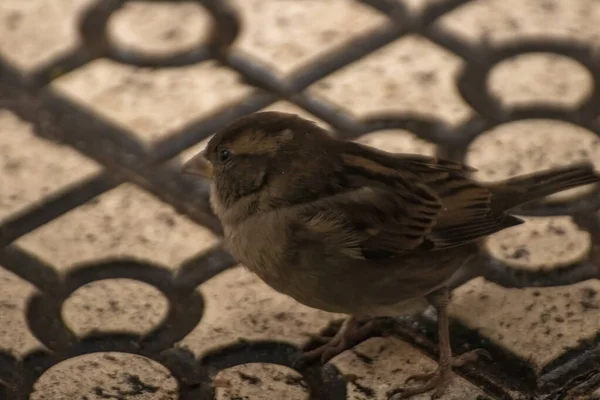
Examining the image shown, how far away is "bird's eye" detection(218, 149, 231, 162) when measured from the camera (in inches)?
103

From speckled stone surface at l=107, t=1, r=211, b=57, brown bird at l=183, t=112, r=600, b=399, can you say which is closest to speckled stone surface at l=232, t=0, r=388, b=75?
speckled stone surface at l=107, t=1, r=211, b=57

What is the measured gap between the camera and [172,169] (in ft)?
10.1

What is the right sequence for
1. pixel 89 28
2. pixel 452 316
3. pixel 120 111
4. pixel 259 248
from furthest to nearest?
pixel 89 28
pixel 120 111
pixel 452 316
pixel 259 248

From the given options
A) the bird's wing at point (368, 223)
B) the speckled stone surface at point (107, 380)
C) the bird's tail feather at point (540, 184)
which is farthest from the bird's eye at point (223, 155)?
the bird's tail feather at point (540, 184)

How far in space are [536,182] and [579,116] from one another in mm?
520

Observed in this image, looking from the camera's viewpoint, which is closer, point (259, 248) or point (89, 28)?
point (259, 248)

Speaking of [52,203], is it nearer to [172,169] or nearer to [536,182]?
[172,169]

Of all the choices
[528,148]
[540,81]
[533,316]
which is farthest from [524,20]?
[533,316]

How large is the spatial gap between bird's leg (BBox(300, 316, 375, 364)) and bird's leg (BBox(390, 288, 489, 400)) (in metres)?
0.15

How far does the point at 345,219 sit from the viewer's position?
2510mm

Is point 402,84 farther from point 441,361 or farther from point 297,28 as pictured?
point 441,361

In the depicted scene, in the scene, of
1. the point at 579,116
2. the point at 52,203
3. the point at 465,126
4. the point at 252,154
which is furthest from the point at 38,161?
the point at 579,116

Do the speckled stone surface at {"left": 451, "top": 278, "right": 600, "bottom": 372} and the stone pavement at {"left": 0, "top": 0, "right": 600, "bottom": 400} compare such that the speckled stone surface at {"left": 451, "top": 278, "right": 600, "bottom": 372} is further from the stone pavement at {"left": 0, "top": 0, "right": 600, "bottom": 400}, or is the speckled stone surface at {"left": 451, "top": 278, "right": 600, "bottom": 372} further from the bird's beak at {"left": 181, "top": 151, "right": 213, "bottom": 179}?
the bird's beak at {"left": 181, "top": 151, "right": 213, "bottom": 179}

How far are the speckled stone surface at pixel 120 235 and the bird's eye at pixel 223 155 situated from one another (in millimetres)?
309
